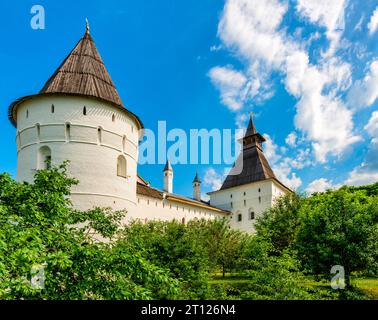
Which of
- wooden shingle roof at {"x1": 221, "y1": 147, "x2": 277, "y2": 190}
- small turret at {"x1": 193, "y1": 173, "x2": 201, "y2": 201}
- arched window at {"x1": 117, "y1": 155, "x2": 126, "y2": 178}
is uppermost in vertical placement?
wooden shingle roof at {"x1": 221, "y1": 147, "x2": 277, "y2": 190}

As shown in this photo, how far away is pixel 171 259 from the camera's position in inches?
477

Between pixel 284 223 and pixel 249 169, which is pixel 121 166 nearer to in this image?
pixel 284 223

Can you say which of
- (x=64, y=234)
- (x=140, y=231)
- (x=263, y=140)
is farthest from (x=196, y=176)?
(x=64, y=234)

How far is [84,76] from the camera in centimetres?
2105

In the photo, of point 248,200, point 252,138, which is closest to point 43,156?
point 248,200

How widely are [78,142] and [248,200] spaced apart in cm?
2588

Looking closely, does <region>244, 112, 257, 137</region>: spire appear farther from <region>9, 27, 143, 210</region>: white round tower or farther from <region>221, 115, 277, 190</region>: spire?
<region>9, 27, 143, 210</region>: white round tower

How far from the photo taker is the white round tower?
19281 mm

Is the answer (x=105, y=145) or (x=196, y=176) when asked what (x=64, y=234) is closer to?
(x=105, y=145)

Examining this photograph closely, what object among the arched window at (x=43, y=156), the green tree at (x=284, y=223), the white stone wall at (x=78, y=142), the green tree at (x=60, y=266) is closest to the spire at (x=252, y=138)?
the green tree at (x=284, y=223)

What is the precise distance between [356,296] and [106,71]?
20.1m

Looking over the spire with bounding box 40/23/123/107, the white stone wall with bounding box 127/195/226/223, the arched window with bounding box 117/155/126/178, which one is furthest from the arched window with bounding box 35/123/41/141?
the white stone wall with bounding box 127/195/226/223

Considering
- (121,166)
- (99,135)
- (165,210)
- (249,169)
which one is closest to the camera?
(99,135)

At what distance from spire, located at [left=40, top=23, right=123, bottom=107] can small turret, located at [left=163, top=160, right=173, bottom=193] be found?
19839mm
